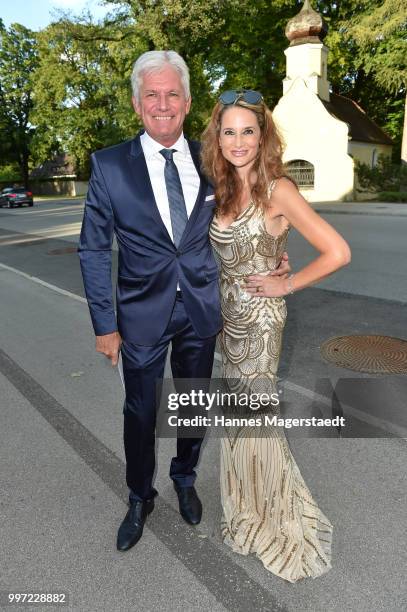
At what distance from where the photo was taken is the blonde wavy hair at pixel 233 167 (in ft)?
7.34

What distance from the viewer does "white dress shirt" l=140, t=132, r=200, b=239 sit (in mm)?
2404

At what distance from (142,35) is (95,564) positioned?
32.3 meters

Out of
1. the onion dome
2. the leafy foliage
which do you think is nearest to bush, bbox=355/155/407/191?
the leafy foliage

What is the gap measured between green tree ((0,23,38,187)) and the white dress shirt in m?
55.9

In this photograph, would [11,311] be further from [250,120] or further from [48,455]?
[250,120]

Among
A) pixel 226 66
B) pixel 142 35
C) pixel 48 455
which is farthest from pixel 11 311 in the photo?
pixel 226 66

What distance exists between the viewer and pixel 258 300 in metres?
2.41

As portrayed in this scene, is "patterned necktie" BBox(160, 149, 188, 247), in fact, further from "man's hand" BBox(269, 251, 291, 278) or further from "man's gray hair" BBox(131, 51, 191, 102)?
"man's hand" BBox(269, 251, 291, 278)

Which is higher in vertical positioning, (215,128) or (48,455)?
(215,128)

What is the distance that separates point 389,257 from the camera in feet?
33.3

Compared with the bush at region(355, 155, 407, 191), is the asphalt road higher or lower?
lower

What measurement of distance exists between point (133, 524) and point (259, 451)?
84 centimetres

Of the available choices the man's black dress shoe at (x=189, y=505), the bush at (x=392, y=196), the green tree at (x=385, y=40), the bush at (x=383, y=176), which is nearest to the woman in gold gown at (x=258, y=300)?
the man's black dress shoe at (x=189, y=505)

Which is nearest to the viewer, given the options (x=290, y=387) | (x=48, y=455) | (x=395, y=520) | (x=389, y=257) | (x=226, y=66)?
(x=395, y=520)
